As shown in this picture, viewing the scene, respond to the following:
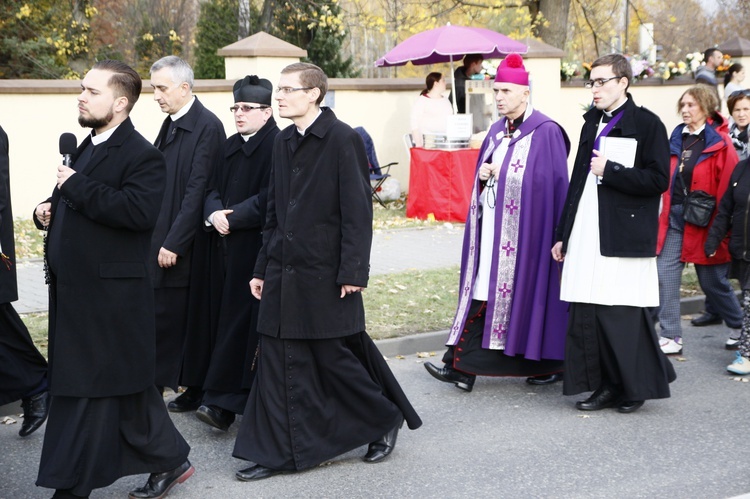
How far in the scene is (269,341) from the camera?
501 cm

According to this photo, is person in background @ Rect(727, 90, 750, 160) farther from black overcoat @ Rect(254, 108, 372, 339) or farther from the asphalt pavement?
black overcoat @ Rect(254, 108, 372, 339)

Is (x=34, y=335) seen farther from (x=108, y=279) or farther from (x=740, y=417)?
(x=740, y=417)

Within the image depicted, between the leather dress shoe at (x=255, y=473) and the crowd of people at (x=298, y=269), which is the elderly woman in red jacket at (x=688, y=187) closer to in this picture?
the crowd of people at (x=298, y=269)

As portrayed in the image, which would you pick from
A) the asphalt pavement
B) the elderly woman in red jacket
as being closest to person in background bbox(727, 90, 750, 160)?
the elderly woman in red jacket

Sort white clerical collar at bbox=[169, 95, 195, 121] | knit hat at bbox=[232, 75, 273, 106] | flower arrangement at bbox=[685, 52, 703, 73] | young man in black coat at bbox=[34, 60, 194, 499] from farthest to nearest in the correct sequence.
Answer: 1. flower arrangement at bbox=[685, 52, 703, 73]
2. white clerical collar at bbox=[169, 95, 195, 121]
3. knit hat at bbox=[232, 75, 273, 106]
4. young man in black coat at bbox=[34, 60, 194, 499]

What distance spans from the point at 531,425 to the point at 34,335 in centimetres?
357

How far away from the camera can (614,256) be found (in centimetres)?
599

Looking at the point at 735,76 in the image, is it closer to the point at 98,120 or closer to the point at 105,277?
the point at 98,120

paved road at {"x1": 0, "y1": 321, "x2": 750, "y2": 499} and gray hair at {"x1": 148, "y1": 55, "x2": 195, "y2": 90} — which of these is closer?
paved road at {"x1": 0, "y1": 321, "x2": 750, "y2": 499}

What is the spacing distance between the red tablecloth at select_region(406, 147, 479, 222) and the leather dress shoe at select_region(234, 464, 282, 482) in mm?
8562

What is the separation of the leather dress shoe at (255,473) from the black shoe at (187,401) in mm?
1293

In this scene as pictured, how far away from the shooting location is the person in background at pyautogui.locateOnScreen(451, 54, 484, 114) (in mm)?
15164

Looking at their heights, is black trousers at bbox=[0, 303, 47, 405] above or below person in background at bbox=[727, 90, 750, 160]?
below

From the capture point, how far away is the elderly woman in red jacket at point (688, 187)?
25.0 ft
